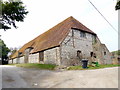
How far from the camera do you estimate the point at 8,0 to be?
467 inches

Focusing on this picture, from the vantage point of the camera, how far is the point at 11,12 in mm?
11898

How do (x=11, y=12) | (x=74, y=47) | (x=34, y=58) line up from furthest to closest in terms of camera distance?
(x=34, y=58), (x=74, y=47), (x=11, y=12)

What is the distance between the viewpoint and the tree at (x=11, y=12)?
1145cm

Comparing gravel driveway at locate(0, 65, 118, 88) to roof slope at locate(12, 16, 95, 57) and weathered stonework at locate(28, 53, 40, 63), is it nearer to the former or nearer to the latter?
roof slope at locate(12, 16, 95, 57)

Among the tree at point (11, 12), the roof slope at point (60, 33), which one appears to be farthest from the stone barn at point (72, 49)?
the tree at point (11, 12)

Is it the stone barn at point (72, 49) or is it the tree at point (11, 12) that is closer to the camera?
the tree at point (11, 12)

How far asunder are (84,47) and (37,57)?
9783 millimetres

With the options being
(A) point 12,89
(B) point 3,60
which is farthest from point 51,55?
(B) point 3,60

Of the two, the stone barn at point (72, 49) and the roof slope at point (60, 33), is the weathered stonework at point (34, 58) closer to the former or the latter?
the stone barn at point (72, 49)

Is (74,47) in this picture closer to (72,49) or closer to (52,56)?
(72,49)

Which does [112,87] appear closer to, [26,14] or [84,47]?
[26,14]

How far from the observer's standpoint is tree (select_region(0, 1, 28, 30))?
451 inches

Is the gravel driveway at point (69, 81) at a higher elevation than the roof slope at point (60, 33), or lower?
lower

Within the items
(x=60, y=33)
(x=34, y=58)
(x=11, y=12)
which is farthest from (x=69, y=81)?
(x=34, y=58)
